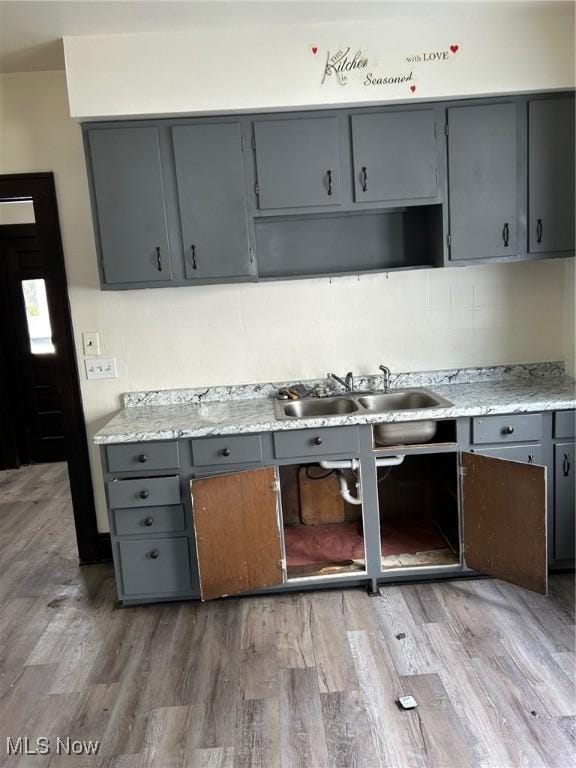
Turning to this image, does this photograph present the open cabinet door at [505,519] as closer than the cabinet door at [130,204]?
Yes

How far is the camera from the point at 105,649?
2.51 metres

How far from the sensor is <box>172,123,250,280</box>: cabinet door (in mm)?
2707

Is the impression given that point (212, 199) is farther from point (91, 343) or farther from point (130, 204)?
point (91, 343)

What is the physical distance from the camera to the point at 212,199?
9.04 ft

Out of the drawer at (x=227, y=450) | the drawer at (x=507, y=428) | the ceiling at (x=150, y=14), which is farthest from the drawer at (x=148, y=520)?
the ceiling at (x=150, y=14)

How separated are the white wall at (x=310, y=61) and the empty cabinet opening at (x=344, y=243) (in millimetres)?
607

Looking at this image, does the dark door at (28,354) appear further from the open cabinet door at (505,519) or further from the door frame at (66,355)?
the open cabinet door at (505,519)

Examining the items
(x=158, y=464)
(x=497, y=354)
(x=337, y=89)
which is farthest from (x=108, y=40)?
(x=497, y=354)

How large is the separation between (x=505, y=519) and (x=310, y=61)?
7.34 feet

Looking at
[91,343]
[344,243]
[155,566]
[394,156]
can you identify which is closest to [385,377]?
[344,243]

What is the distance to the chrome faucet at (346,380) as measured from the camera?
10.1ft

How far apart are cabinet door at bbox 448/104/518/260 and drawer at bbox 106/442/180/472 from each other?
1.65 meters

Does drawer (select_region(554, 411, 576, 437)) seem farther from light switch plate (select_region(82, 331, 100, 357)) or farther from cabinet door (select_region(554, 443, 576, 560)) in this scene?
light switch plate (select_region(82, 331, 100, 357))

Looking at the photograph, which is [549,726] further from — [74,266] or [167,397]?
[74,266]
